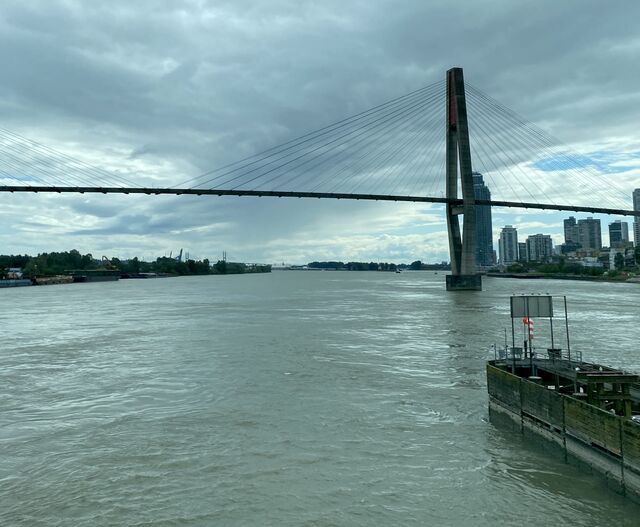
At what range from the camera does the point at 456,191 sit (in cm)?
7831

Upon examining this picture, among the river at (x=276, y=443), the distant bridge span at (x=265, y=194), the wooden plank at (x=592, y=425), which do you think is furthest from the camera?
the distant bridge span at (x=265, y=194)

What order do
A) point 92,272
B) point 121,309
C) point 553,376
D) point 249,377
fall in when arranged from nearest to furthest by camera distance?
point 553,376, point 249,377, point 121,309, point 92,272

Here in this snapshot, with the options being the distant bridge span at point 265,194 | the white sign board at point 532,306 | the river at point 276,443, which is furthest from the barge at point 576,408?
the distant bridge span at point 265,194

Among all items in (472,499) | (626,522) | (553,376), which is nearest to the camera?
(626,522)

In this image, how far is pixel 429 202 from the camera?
77250mm

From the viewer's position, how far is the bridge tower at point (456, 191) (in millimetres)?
73125

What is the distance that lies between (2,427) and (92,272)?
185468 millimetres

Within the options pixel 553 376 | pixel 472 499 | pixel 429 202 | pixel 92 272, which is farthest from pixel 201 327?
pixel 92 272

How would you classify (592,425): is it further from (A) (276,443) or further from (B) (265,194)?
(B) (265,194)

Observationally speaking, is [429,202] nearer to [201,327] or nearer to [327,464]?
[201,327]

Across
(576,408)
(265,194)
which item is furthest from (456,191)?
(576,408)

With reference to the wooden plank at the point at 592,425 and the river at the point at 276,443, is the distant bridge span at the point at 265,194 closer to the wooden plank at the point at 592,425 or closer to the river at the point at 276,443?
the river at the point at 276,443

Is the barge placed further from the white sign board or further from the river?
the river

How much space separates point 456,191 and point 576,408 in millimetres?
70885
